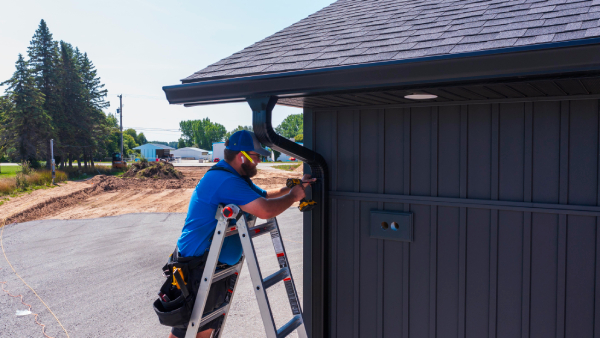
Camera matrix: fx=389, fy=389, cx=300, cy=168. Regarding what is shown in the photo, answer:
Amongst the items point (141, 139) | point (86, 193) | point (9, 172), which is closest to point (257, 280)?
point (86, 193)

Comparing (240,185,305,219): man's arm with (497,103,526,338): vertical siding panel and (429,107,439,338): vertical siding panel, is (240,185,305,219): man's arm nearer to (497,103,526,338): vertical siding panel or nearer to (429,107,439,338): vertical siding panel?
(429,107,439,338): vertical siding panel

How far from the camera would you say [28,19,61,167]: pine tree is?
29391 mm

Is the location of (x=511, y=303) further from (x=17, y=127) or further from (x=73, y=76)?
(x=73, y=76)

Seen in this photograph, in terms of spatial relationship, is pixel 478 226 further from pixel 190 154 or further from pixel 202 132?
pixel 202 132

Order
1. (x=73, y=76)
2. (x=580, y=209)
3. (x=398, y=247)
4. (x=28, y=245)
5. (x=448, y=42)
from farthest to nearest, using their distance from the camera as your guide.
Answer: (x=73, y=76), (x=28, y=245), (x=398, y=247), (x=580, y=209), (x=448, y=42)

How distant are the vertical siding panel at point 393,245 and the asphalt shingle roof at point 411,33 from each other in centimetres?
71

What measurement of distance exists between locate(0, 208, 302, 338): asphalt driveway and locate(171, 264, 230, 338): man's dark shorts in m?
1.76

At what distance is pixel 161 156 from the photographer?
5812cm

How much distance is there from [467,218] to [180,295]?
88.7 inches

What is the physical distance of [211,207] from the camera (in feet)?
9.56

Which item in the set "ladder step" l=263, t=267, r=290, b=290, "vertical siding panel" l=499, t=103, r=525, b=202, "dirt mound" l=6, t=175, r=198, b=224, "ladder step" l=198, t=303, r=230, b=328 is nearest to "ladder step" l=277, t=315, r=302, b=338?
"ladder step" l=263, t=267, r=290, b=290

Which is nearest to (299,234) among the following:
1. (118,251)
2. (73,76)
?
(118,251)

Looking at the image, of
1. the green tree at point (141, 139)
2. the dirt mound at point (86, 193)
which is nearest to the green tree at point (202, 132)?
the green tree at point (141, 139)

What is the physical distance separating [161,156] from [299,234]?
5222 centimetres
